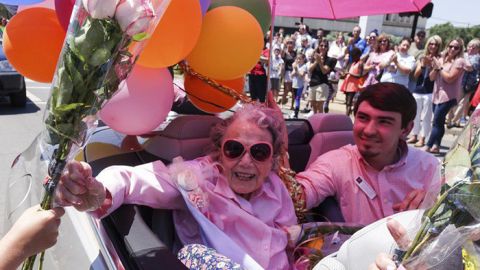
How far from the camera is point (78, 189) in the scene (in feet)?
4.47

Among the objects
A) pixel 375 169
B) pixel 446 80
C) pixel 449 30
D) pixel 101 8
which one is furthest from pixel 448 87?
pixel 449 30

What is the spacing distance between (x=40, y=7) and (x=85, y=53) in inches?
35.2

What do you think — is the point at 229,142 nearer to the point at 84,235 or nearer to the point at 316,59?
the point at 84,235

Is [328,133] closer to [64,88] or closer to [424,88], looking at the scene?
[64,88]

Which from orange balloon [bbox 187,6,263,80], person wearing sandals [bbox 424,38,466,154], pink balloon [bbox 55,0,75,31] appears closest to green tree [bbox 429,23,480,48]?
person wearing sandals [bbox 424,38,466,154]

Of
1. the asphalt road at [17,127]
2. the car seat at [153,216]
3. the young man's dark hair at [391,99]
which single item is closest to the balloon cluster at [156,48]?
the car seat at [153,216]

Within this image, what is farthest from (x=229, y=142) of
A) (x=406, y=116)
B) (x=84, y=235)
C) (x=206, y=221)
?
(x=406, y=116)

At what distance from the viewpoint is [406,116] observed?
2.39 metres

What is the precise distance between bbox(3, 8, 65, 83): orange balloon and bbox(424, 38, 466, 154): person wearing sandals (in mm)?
5663

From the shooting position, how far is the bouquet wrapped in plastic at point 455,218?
2.81ft

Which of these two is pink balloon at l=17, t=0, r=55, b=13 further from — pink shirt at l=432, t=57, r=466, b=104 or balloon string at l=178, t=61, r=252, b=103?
pink shirt at l=432, t=57, r=466, b=104

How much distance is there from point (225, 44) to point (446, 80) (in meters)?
5.00

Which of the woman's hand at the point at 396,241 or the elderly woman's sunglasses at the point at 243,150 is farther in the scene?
the elderly woman's sunglasses at the point at 243,150

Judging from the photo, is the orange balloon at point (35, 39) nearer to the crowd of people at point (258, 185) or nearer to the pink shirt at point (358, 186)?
the crowd of people at point (258, 185)
